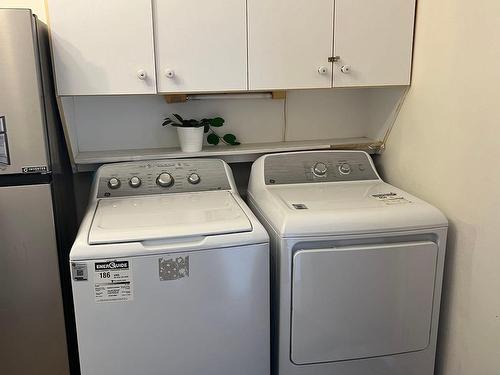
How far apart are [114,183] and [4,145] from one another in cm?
47

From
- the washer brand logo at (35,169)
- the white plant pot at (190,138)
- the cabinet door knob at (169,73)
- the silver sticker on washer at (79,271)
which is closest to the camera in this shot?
the silver sticker on washer at (79,271)

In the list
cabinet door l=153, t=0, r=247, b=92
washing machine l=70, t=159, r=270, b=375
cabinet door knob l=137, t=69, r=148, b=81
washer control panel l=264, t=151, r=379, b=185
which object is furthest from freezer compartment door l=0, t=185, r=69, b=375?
washer control panel l=264, t=151, r=379, b=185

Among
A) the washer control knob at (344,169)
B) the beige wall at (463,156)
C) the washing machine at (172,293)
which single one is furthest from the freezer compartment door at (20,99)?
the beige wall at (463,156)

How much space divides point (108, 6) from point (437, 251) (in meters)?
1.47

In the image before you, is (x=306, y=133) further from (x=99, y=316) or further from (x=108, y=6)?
(x=99, y=316)

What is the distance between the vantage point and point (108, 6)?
1672 mm

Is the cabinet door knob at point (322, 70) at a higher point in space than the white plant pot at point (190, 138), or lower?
higher

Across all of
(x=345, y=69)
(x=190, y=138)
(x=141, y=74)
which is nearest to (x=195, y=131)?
(x=190, y=138)

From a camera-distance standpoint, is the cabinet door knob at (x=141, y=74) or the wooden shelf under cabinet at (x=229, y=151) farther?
the wooden shelf under cabinet at (x=229, y=151)

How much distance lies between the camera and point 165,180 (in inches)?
76.2

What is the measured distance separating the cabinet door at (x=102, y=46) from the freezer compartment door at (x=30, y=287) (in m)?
0.44

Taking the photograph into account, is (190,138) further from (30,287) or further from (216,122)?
(30,287)

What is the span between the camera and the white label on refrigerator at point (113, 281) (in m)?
1.44

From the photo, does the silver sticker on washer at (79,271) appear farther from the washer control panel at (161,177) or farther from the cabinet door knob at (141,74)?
the cabinet door knob at (141,74)
